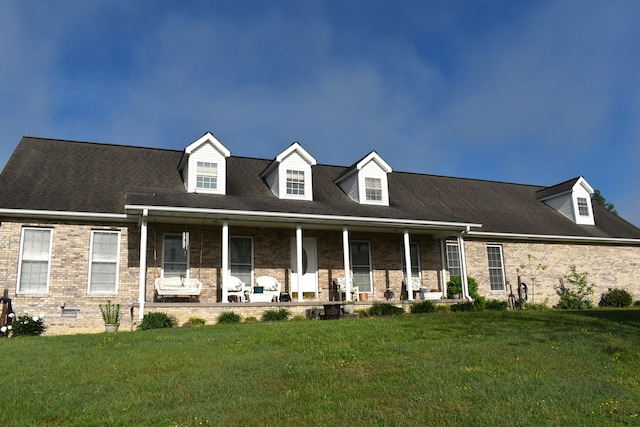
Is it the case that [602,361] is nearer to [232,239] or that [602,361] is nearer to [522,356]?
[522,356]

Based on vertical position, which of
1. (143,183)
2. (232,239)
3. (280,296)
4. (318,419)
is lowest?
(318,419)

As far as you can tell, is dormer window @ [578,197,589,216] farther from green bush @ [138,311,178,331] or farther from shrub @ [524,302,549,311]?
green bush @ [138,311,178,331]

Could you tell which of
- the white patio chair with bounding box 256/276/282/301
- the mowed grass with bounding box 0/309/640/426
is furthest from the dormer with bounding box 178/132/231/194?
the mowed grass with bounding box 0/309/640/426

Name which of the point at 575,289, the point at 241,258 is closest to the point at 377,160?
the point at 241,258

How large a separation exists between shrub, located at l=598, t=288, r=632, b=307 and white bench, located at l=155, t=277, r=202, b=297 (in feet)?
57.1

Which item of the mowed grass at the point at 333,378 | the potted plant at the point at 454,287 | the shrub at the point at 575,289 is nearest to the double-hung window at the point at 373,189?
the potted plant at the point at 454,287

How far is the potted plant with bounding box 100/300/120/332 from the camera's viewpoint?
48.9 ft

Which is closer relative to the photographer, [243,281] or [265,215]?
[265,215]

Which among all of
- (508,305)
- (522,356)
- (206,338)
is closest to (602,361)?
(522,356)

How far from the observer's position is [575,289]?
2281 cm

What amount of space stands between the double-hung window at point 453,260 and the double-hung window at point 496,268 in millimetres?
1383

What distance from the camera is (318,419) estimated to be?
5.78m

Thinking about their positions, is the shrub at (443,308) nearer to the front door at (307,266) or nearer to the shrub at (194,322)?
the front door at (307,266)

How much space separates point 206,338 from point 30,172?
412 inches
